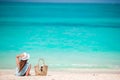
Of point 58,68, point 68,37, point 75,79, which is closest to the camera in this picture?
point 75,79

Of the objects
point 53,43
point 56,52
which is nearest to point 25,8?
point 53,43

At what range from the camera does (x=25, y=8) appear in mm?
19891

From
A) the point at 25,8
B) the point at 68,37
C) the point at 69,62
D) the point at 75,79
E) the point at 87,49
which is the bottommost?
the point at 75,79

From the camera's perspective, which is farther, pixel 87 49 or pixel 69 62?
pixel 87 49

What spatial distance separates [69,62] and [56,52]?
1.34 metres

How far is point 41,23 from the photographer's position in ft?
52.2

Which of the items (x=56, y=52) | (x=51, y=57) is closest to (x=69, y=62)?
(x=51, y=57)

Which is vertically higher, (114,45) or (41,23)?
(41,23)

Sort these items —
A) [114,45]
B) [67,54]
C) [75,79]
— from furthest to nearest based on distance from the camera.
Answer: [114,45] → [67,54] → [75,79]

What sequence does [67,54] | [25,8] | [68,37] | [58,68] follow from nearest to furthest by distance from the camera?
[58,68] → [67,54] → [68,37] → [25,8]

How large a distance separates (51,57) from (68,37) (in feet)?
12.3

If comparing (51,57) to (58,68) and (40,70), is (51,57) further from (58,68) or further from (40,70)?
(40,70)

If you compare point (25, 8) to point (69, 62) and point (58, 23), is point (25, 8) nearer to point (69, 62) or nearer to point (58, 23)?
point (58, 23)

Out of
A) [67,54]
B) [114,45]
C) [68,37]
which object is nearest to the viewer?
[67,54]
